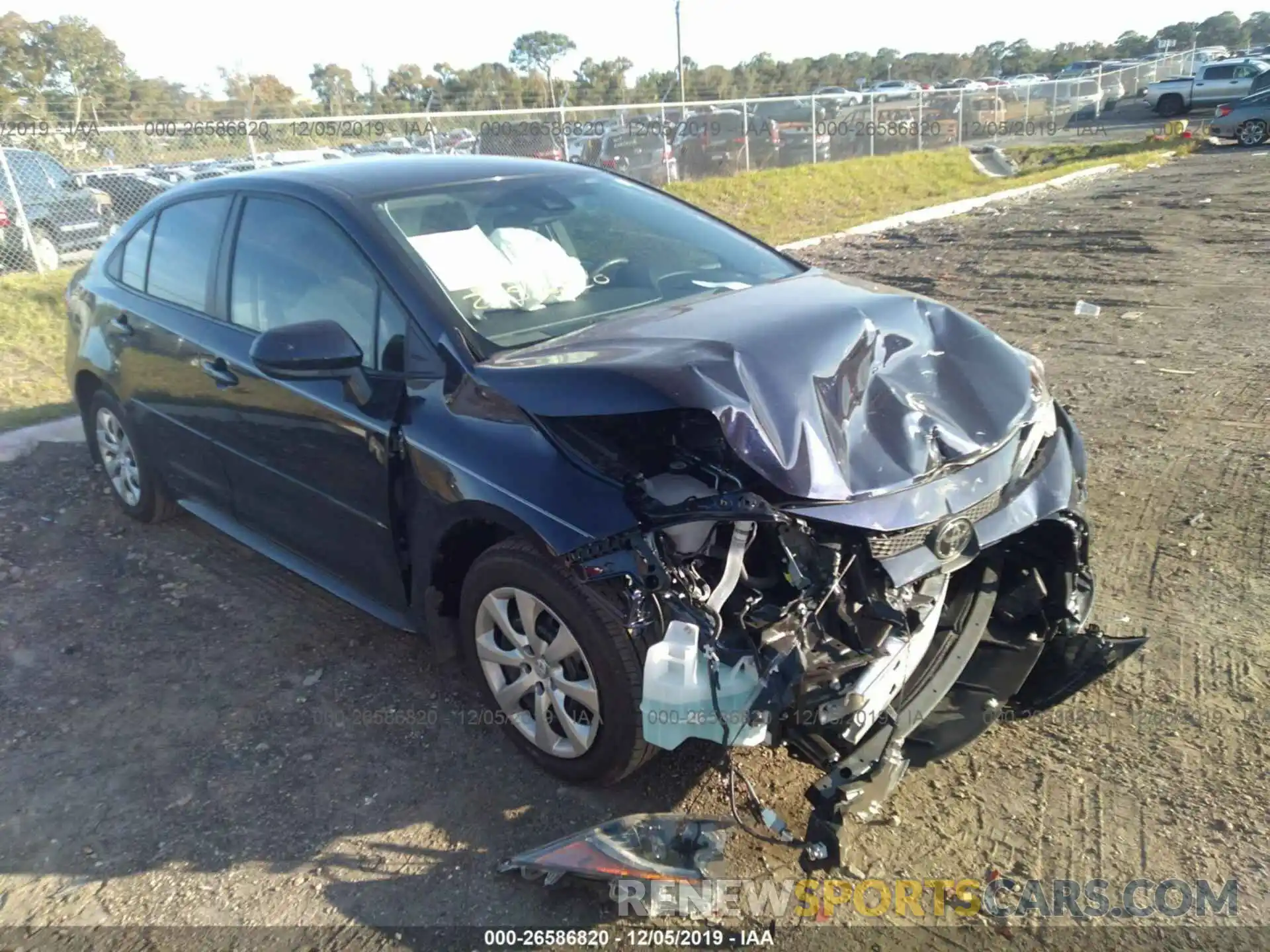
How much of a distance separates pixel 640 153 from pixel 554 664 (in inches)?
646

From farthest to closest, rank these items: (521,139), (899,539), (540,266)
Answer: (521,139) < (540,266) < (899,539)

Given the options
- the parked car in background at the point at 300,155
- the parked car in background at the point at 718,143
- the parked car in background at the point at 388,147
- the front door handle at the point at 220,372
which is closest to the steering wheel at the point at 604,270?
the front door handle at the point at 220,372

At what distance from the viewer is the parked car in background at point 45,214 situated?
10.8 meters

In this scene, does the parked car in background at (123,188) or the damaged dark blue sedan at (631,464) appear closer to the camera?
the damaged dark blue sedan at (631,464)

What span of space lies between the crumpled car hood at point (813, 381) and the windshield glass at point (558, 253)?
23cm

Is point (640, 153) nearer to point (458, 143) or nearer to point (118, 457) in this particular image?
point (458, 143)

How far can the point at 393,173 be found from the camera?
3.83 metres

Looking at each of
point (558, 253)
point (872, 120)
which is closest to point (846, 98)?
point (872, 120)

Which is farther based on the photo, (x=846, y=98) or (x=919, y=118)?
(x=919, y=118)

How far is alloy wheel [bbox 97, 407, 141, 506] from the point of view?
4984mm

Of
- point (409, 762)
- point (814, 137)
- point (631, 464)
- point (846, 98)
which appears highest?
point (846, 98)

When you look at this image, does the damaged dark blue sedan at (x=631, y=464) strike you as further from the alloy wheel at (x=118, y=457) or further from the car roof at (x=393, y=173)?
the alloy wheel at (x=118, y=457)

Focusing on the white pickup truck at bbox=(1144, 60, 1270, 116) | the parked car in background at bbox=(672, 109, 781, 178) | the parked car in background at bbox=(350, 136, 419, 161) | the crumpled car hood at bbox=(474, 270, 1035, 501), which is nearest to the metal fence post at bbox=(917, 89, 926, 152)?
the parked car in background at bbox=(672, 109, 781, 178)

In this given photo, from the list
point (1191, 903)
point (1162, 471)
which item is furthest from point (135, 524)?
point (1162, 471)
